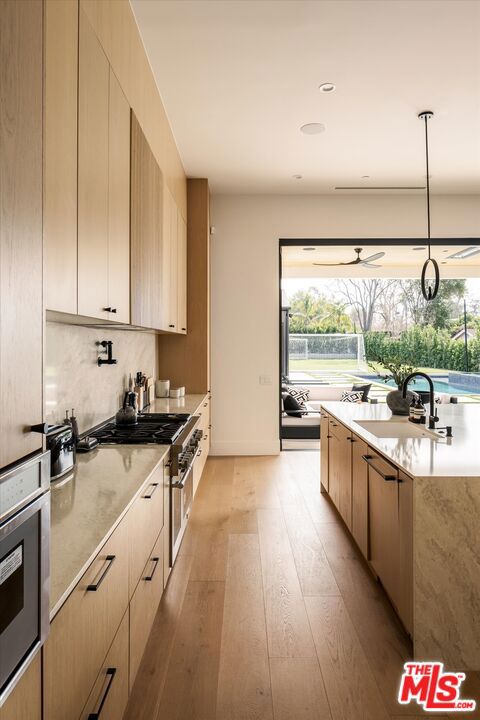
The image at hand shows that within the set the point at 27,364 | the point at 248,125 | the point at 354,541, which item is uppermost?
the point at 248,125

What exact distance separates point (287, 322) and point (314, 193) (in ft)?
13.6

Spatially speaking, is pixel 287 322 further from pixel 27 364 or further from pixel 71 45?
pixel 27 364

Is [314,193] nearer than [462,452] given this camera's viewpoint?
No

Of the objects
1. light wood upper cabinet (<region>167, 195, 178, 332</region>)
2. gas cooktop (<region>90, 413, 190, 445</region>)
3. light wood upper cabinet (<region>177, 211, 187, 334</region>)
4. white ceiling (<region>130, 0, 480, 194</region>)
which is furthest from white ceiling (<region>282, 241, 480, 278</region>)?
gas cooktop (<region>90, 413, 190, 445</region>)

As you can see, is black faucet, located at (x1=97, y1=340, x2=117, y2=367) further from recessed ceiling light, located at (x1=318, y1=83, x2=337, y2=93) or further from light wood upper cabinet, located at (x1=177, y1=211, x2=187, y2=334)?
recessed ceiling light, located at (x1=318, y1=83, x2=337, y2=93)

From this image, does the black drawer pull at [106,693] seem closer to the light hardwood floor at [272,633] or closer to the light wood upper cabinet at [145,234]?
the light hardwood floor at [272,633]

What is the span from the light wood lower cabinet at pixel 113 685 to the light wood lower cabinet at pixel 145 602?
87 mm

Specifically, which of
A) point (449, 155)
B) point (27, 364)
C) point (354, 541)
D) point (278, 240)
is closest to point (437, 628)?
point (354, 541)

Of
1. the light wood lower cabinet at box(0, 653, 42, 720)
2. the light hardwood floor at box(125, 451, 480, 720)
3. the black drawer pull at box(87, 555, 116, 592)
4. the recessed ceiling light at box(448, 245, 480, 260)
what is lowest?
the light hardwood floor at box(125, 451, 480, 720)

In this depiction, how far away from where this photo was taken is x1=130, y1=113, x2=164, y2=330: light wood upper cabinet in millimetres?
2498

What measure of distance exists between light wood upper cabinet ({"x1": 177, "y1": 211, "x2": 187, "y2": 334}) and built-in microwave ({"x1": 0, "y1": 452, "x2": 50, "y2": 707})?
3582mm

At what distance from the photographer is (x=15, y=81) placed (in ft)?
2.74

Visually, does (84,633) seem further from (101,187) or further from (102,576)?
(101,187)

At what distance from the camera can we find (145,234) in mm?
2777
